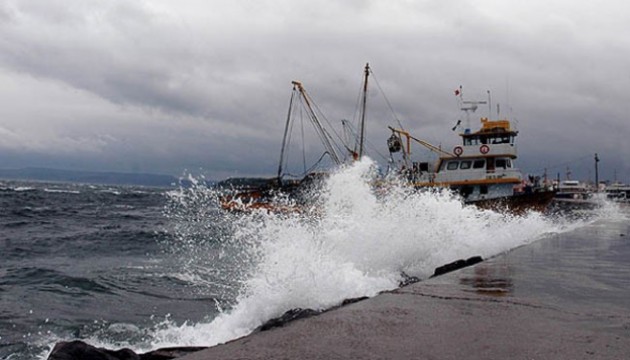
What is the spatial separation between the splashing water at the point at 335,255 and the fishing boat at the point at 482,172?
Answer: 586 centimetres

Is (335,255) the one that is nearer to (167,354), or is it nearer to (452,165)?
(167,354)

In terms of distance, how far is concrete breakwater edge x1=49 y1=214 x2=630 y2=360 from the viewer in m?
3.71

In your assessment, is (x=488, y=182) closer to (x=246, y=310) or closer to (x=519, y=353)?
(x=246, y=310)

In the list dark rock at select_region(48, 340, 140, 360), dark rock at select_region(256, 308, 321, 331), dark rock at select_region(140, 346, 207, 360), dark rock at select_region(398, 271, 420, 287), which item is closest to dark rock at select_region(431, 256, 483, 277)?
dark rock at select_region(398, 271, 420, 287)

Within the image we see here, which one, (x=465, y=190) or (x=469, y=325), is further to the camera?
(x=465, y=190)

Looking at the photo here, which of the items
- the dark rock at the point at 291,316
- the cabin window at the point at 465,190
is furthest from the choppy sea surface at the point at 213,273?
the cabin window at the point at 465,190

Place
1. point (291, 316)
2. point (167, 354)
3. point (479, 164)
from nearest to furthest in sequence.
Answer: point (167, 354), point (291, 316), point (479, 164)

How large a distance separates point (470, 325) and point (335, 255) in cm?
550

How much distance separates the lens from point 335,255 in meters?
9.91

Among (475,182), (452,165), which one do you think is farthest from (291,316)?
(452,165)

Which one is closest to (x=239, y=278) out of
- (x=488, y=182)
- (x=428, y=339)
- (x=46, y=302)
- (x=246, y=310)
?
(x=46, y=302)

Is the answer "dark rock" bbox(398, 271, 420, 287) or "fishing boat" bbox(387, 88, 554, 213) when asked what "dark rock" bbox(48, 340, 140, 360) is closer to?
"dark rock" bbox(398, 271, 420, 287)

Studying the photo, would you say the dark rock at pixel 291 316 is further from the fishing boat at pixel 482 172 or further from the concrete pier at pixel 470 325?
the fishing boat at pixel 482 172

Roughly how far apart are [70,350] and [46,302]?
6.61 metres
